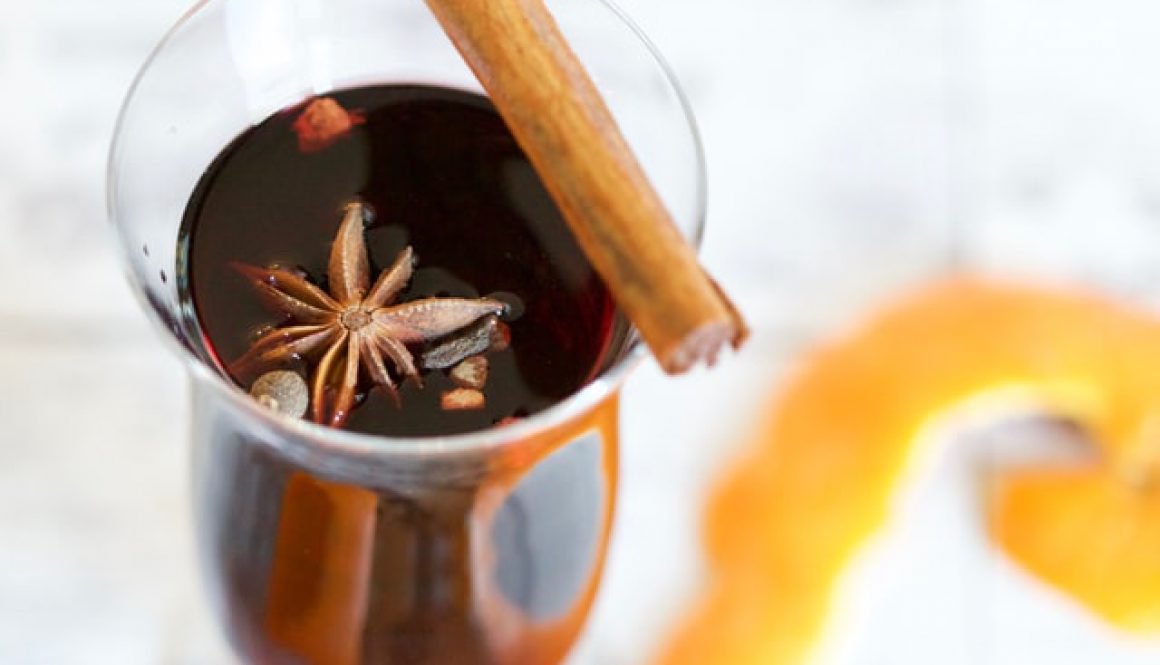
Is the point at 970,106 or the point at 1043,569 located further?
the point at 970,106

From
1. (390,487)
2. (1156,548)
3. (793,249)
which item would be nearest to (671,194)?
(390,487)

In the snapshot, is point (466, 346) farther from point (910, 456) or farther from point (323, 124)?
point (910, 456)

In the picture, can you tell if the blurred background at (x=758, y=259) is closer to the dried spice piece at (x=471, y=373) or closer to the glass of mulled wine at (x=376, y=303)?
the glass of mulled wine at (x=376, y=303)

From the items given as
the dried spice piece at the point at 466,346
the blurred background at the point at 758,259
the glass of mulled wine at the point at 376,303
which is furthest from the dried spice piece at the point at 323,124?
the blurred background at the point at 758,259

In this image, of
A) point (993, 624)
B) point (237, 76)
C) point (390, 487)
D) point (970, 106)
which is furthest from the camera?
point (970, 106)

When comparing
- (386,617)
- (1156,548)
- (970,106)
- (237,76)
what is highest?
(237,76)

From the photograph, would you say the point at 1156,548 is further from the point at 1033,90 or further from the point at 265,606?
the point at 265,606

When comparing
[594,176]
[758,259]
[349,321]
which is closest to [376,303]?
[349,321]
